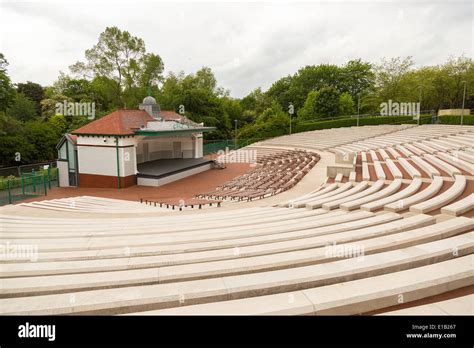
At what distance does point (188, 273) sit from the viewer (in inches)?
206

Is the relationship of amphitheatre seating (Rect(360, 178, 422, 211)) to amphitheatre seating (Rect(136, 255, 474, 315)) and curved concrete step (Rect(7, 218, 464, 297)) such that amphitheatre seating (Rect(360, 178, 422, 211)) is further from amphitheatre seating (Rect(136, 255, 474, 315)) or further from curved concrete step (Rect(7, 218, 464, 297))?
amphitheatre seating (Rect(136, 255, 474, 315))

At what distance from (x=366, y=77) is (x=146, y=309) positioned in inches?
3249

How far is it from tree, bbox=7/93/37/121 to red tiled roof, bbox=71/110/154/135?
27.3m

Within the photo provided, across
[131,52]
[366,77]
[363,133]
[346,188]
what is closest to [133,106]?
[131,52]

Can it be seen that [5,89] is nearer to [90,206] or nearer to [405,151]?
[90,206]

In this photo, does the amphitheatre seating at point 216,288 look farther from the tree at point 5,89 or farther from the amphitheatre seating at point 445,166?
the tree at point 5,89

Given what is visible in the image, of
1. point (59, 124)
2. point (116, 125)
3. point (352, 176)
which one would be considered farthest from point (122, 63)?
point (352, 176)

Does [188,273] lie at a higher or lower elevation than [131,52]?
lower

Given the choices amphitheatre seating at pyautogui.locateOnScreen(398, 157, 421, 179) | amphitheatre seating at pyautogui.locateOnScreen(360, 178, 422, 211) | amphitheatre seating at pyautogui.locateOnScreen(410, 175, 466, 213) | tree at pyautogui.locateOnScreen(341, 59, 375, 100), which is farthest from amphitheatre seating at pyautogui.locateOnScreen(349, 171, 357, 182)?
tree at pyautogui.locateOnScreen(341, 59, 375, 100)

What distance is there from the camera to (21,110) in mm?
45656

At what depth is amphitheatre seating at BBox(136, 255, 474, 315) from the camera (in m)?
3.88

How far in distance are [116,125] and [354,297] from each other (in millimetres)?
24730

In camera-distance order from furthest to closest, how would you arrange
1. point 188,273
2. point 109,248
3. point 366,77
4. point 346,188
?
point 366,77
point 346,188
point 109,248
point 188,273
